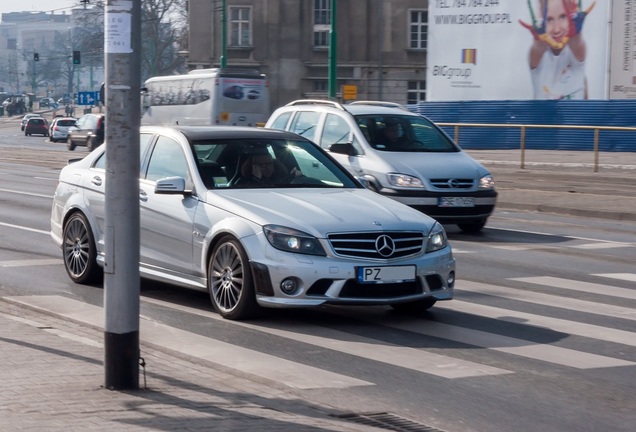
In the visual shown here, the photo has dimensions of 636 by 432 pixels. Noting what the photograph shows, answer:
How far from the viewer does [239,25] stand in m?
66.3

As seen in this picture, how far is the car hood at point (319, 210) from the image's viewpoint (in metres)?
9.17

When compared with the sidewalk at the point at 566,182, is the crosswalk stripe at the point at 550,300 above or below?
above

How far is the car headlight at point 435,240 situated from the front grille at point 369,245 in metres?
0.31

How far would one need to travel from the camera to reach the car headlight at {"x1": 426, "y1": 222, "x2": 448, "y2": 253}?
950 centimetres

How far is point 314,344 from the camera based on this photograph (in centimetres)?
854

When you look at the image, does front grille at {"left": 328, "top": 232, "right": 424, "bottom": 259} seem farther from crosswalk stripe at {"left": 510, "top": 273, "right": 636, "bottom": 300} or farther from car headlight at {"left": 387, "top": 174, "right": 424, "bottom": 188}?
car headlight at {"left": 387, "top": 174, "right": 424, "bottom": 188}

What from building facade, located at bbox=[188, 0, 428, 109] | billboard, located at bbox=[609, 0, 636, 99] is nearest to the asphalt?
billboard, located at bbox=[609, 0, 636, 99]

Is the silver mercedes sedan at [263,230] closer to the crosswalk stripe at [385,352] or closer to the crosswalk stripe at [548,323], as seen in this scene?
the crosswalk stripe at [385,352]

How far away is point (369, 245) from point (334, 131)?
25.9ft

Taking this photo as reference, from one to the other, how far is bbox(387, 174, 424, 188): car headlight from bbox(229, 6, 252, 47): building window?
51318mm

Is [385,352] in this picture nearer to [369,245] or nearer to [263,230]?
[369,245]

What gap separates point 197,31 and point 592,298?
5878 cm

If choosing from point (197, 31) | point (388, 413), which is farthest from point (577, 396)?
point (197, 31)

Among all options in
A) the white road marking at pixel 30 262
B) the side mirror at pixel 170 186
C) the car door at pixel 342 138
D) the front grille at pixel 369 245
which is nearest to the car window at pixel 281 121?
the car door at pixel 342 138
